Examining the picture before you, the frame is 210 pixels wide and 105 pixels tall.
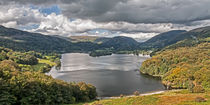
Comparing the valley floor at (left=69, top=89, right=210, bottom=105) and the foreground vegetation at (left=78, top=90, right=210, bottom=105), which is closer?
the foreground vegetation at (left=78, top=90, right=210, bottom=105)

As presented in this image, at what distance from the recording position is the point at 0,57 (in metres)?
181

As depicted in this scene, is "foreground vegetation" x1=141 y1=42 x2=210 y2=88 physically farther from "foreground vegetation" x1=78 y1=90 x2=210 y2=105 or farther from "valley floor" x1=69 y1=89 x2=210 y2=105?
"foreground vegetation" x1=78 y1=90 x2=210 y2=105

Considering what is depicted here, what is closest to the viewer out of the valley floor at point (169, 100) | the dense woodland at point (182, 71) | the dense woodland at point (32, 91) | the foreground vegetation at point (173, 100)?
the foreground vegetation at point (173, 100)

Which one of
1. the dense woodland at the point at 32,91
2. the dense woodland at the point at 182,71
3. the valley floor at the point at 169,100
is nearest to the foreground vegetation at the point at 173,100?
the valley floor at the point at 169,100

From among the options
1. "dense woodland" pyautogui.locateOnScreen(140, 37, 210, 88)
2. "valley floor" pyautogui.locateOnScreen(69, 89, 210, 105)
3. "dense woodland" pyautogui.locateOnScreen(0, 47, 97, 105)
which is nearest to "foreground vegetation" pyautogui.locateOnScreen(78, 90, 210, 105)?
"valley floor" pyautogui.locateOnScreen(69, 89, 210, 105)

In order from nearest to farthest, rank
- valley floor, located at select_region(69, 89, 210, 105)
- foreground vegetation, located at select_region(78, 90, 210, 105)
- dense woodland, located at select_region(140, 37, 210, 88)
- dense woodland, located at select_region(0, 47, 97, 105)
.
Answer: foreground vegetation, located at select_region(78, 90, 210, 105)
valley floor, located at select_region(69, 89, 210, 105)
dense woodland, located at select_region(0, 47, 97, 105)
dense woodland, located at select_region(140, 37, 210, 88)

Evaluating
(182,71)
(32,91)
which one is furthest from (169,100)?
(182,71)

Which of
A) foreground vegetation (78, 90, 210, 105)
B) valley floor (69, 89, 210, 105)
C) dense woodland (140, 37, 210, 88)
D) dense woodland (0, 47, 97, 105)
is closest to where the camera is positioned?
foreground vegetation (78, 90, 210, 105)

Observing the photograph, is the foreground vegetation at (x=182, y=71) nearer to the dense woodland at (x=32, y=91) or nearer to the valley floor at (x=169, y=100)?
the valley floor at (x=169, y=100)

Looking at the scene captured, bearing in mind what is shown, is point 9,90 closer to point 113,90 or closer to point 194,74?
point 113,90

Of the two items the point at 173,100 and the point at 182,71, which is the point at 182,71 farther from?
the point at 173,100

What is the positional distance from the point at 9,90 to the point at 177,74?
120314 millimetres

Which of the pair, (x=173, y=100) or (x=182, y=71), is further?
(x=182, y=71)

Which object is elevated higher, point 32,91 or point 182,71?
point 32,91
